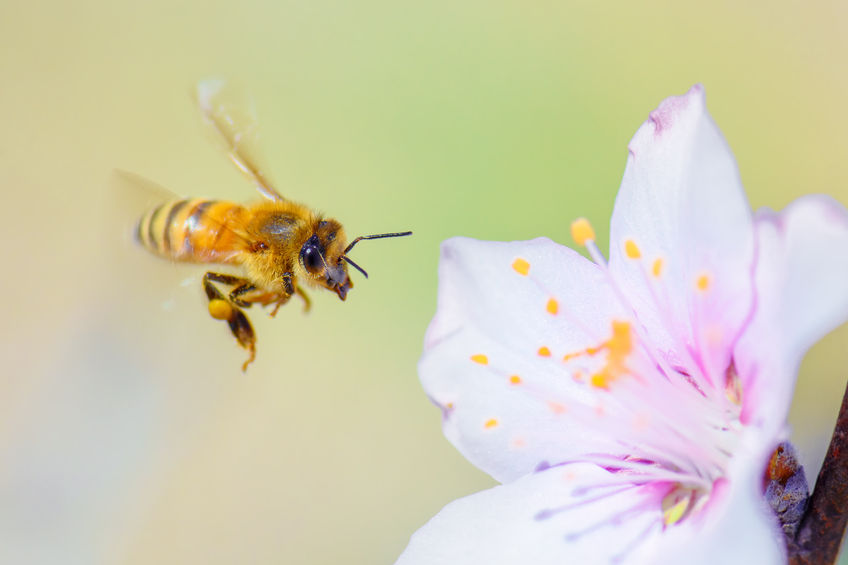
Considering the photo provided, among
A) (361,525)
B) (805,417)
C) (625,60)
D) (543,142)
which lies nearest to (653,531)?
(805,417)

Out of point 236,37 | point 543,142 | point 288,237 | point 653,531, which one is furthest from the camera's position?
point 236,37

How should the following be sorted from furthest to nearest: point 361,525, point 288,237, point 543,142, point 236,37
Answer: point 236,37 → point 543,142 → point 361,525 → point 288,237

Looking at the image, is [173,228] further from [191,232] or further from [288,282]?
[288,282]

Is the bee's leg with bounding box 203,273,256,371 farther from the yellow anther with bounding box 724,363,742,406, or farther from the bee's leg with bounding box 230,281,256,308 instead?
the yellow anther with bounding box 724,363,742,406

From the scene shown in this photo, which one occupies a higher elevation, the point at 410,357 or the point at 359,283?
the point at 359,283

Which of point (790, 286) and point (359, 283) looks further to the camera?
point (359, 283)

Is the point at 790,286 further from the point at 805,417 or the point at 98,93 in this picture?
the point at 98,93

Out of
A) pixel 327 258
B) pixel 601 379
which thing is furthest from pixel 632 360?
pixel 327 258
